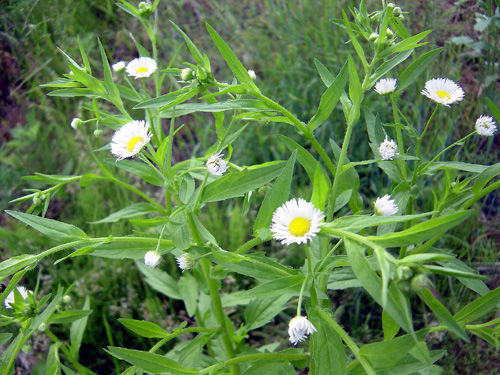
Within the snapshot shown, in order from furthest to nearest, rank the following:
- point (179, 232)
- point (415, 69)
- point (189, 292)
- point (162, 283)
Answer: point (162, 283) → point (189, 292) → point (415, 69) → point (179, 232)

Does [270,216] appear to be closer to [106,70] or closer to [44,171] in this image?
[106,70]

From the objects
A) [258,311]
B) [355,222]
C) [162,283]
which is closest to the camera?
[355,222]

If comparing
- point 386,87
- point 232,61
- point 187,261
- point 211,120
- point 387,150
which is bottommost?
point 187,261

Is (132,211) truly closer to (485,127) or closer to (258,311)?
(258,311)

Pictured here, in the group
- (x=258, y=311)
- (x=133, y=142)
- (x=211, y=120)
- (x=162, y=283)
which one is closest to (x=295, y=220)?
(x=133, y=142)

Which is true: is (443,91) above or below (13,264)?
above
